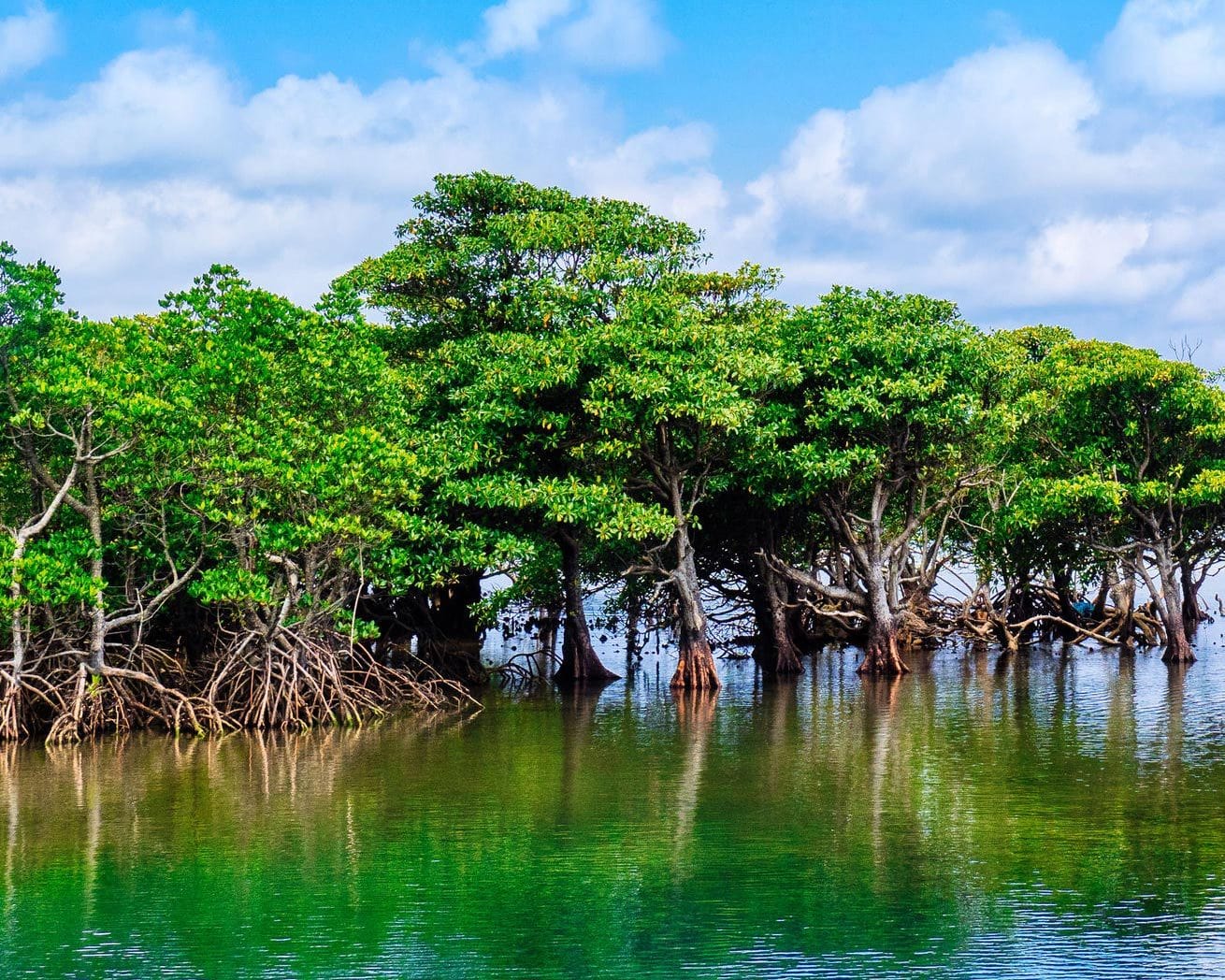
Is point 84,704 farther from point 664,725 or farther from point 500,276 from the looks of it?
point 500,276

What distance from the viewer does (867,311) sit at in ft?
100

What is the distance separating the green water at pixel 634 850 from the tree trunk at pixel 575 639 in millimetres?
6529

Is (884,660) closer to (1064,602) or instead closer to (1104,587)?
(1104,587)

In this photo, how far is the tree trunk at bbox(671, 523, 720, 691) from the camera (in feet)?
98.2

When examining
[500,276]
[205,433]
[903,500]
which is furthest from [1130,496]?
[205,433]

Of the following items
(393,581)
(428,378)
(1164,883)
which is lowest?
(1164,883)

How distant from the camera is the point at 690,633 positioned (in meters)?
30.1

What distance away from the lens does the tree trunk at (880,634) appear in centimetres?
3228

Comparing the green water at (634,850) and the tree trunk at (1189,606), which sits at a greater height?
the tree trunk at (1189,606)

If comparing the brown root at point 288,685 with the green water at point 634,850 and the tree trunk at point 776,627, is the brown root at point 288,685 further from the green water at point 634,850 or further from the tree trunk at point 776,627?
the tree trunk at point 776,627

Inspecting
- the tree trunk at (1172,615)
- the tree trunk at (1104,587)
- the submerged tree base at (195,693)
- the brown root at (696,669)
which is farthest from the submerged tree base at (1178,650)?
the submerged tree base at (195,693)

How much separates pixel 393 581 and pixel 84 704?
5.85 meters

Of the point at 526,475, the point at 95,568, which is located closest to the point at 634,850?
the point at 95,568

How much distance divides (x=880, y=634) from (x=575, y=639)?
7.08 meters
